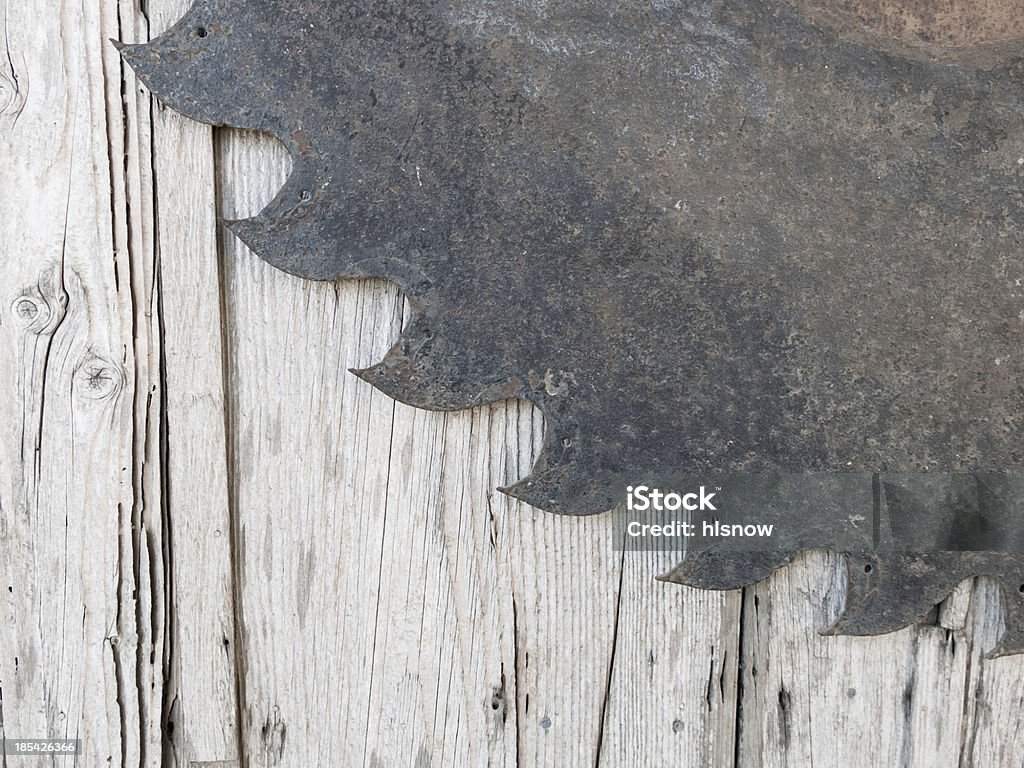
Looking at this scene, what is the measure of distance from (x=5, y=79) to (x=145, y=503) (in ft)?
1.58

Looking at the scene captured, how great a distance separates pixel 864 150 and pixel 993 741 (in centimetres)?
68

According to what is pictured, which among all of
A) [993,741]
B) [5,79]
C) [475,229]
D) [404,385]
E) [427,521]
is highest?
[5,79]

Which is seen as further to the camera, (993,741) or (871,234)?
(993,741)

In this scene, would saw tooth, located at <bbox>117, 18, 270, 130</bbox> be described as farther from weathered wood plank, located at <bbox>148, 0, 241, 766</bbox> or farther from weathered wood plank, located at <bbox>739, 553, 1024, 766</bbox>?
weathered wood plank, located at <bbox>739, 553, 1024, 766</bbox>

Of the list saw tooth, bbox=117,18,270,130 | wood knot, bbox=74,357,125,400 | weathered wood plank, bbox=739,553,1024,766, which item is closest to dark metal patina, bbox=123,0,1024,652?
saw tooth, bbox=117,18,270,130

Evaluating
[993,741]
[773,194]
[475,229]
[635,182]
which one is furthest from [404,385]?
[993,741]

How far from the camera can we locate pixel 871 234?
30.1 inches

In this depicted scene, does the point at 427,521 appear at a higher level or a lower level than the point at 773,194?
lower

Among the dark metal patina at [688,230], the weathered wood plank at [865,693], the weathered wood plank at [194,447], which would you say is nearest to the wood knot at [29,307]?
the weathered wood plank at [194,447]

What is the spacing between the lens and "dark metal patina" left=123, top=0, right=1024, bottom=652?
0.76 m

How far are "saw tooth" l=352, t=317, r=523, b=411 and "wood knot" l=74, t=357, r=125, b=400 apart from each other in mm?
292

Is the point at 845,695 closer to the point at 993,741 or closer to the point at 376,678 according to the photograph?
the point at 993,741

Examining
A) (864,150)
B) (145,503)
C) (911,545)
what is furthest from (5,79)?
(911,545)

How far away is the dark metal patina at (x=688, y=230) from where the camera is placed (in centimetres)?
76
